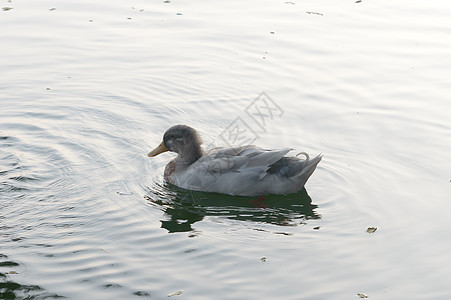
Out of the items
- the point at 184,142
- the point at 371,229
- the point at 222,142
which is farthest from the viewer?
the point at 222,142

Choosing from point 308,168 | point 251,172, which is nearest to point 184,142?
point 251,172

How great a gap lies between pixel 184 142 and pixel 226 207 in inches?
52.5

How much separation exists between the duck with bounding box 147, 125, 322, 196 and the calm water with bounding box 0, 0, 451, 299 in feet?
0.57

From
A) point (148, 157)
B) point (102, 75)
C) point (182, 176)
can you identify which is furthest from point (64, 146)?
point (102, 75)

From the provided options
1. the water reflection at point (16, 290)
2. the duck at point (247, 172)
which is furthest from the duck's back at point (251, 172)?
the water reflection at point (16, 290)

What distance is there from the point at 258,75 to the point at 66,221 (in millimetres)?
5872

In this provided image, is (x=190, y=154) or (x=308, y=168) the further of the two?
(x=190, y=154)

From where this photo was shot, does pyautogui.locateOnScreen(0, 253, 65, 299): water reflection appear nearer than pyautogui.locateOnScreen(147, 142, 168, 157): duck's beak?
Yes

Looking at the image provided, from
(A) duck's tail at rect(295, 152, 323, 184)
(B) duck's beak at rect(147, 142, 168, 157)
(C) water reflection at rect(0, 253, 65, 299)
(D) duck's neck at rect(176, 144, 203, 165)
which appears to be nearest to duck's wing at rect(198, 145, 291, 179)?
(A) duck's tail at rect(295, 152, 323, 184)

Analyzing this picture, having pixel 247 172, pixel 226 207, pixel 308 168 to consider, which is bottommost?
pixel 226 207

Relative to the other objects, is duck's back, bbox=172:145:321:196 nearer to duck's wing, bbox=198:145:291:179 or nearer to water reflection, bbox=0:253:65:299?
duck's wing, bbox=198:145:291:179

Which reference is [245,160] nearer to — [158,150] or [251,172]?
[251,172]

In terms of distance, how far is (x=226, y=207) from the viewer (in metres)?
9.10

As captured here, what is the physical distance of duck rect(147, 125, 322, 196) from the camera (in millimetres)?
9344
